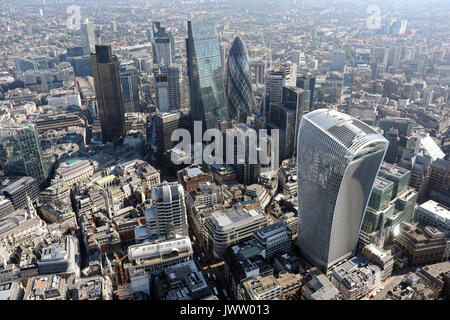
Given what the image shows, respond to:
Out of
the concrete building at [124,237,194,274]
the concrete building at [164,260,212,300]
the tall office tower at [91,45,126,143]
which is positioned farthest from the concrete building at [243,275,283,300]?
the tall office tower at [91,45,126,143]

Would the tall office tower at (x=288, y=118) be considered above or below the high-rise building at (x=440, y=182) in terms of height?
above

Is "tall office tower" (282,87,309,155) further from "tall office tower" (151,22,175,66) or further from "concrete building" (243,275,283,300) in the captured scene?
"tall office tower" (151,22,175,66)

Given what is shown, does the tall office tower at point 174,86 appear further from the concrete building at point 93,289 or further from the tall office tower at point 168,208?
the concrete building at point 93,289

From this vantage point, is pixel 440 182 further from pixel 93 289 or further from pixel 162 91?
pixel 162 91

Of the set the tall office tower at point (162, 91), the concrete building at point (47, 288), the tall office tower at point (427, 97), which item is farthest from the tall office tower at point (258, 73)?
the concrete building at point (47, 288)

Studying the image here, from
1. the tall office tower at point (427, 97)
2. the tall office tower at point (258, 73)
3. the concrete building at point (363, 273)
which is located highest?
the tall office tower at point (258, 73)

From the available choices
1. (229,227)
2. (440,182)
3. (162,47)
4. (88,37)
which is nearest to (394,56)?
(440,182)

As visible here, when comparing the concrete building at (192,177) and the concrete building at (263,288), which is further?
the concrete building at (192,177)
